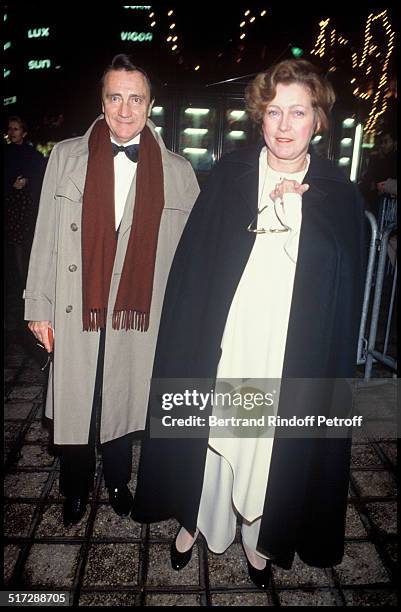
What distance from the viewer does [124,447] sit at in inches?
104

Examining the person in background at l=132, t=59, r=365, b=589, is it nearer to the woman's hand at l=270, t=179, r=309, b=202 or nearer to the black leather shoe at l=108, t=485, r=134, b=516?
the woman's hand at l=270, t=179, r=309, b=202

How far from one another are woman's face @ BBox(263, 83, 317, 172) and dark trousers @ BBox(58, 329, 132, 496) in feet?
4.22

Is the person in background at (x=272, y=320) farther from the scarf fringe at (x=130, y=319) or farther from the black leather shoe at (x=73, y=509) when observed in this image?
the black leather shoe at (x=73, y=509)

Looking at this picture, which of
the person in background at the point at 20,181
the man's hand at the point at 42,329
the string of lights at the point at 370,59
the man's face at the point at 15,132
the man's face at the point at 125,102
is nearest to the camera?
the man's face at the point at 125,102

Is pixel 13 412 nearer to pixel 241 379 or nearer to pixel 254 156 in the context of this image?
pixel 241 379

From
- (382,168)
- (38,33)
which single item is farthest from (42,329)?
(38,33)

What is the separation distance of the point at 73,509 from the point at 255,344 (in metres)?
1.50

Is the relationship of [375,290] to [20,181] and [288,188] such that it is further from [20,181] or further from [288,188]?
[20,181]

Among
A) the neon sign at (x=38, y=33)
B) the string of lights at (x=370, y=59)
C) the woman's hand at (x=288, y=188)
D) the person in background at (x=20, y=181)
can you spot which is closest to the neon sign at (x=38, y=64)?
the neon sign at (x=38, y=33)

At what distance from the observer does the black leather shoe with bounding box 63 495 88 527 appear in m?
2.59

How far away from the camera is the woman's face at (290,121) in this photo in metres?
1.87

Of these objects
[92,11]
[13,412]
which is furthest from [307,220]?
[92,11]

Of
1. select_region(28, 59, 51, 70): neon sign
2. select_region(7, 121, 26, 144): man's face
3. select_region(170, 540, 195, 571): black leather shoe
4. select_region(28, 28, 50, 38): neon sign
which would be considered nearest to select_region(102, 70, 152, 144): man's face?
select_region(170, 540, 195, 571): black leather shoe

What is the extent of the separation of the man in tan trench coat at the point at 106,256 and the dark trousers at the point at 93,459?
0.4 inches
